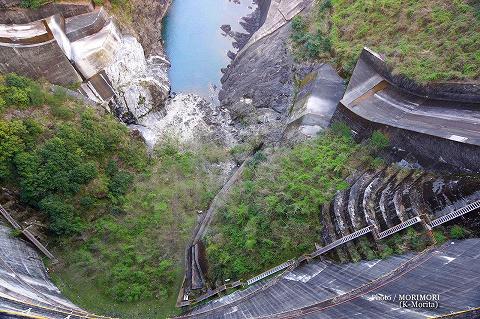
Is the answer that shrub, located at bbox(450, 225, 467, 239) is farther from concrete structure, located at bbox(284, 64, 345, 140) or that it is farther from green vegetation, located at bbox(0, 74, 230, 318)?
green vegetation, located at bbox(0, 74, 230, 318)

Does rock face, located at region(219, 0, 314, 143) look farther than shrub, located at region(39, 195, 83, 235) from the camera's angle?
Yes

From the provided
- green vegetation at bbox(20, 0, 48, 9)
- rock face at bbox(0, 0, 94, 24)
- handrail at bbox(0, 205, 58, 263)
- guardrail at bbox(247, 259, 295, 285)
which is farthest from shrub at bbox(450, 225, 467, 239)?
green vegetation at bbox(20, 0, 48, 9)

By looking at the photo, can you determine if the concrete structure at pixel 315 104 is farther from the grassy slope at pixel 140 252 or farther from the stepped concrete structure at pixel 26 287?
the stepped concrete structure at pixel 26 287

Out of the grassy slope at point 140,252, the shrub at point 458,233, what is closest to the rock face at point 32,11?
the grassy slope at point 140,252

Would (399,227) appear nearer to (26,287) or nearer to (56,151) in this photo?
(26,287)

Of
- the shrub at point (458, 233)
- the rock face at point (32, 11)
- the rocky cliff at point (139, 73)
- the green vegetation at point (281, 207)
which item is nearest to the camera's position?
the shrub at point (458, 233)

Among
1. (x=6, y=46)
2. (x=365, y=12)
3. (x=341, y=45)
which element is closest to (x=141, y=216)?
(x=6, y=46)
